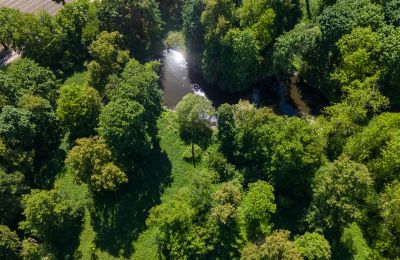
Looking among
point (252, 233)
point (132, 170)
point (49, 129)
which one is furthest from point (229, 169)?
point (49, 129)

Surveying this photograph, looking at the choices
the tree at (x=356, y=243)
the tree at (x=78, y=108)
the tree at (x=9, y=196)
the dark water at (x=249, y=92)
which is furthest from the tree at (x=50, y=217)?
the tree at (x=356, y=243)

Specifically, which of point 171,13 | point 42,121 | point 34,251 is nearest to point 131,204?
point 34,251

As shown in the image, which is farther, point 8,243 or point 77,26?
point 77,26

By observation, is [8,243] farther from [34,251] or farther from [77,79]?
[77,79]

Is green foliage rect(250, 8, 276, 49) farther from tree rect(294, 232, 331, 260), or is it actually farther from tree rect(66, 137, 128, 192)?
tree rect(294, 232, 331, 260)

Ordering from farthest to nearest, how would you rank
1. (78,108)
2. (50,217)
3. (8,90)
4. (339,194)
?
(8,90), (78,108), (50,217), (339,194)

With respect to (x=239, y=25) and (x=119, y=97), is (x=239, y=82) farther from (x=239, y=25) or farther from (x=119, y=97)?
(x=119, y=97)
